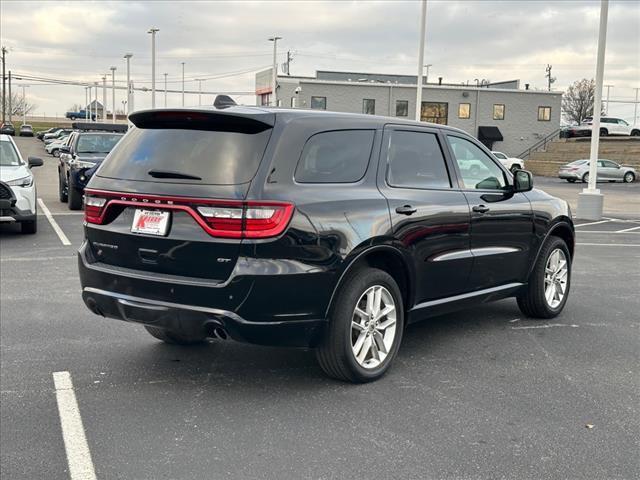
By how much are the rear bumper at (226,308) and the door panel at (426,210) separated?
0.98m

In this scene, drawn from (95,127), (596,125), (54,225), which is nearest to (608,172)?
(596,125)

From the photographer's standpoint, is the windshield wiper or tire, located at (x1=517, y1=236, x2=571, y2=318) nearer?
the windshield wiper

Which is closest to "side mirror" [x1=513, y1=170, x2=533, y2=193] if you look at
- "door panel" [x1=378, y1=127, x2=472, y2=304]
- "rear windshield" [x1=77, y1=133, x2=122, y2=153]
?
"door panel" [x1=378, y1=127, x2=472, y2=304]

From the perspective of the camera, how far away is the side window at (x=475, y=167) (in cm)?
570

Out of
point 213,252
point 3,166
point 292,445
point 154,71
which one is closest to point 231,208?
point 213,252

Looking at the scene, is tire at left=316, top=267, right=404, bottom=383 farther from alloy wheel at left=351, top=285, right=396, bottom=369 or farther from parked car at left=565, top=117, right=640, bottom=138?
parked car at left=565, top=117, right=640, bottom=138

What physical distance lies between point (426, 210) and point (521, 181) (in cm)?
138

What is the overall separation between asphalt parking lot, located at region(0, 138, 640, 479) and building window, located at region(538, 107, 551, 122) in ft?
184

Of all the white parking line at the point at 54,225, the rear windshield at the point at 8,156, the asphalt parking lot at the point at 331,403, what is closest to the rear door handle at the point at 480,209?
the asphalt parking lot at the point at 331,403

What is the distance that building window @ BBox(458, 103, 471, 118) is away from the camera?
190ft

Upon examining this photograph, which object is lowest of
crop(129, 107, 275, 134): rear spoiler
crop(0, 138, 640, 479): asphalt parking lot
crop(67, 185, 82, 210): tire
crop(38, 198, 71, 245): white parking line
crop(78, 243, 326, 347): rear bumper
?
crop(38, 198, 71, 245): white parking line

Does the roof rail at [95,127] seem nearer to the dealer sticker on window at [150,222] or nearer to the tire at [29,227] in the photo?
the tire at [29,227]

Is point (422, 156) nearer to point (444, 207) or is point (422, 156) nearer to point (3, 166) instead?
point (444, 207)

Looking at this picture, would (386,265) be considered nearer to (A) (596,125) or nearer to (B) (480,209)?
(B) (480,209)
